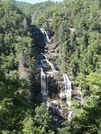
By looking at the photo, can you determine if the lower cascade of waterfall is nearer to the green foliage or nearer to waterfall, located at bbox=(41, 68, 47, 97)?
waterfall, located at bbox=(41, 68, 47, 97)

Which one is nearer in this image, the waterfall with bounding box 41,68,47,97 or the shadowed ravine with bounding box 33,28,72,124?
the shadowed ravine with bounding box 33,28,72,124

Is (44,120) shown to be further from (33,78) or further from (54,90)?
(33,78)

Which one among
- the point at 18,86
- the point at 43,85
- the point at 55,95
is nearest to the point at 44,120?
the point at 55,95

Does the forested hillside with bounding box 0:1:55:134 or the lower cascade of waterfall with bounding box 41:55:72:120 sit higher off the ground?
the forested hillside with bounding box 0:1:55:134

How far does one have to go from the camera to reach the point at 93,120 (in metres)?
4.84

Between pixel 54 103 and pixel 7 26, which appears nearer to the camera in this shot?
pixel 54 103

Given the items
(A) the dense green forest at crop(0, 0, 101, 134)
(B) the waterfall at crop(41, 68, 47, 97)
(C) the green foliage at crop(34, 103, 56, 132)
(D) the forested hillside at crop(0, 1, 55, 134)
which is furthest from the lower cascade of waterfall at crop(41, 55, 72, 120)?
(C) the green foliage at crop(34, 103, 56, 132)

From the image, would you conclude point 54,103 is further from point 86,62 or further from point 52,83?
point 86,62

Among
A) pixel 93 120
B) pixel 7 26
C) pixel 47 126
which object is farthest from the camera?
pixel 7 26

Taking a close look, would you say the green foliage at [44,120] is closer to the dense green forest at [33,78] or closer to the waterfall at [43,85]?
the dense green forest at [33,78]

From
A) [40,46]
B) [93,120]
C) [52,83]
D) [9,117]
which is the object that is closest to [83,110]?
[93,120]

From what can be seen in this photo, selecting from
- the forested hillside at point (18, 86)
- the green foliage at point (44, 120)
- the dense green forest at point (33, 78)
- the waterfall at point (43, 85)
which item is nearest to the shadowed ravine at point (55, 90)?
the waterfall at point (43, 85)

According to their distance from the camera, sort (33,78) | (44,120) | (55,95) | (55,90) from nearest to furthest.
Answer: (44,120), (33,78), (55,95), (55,90)

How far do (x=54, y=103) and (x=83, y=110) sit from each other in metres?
22.3
